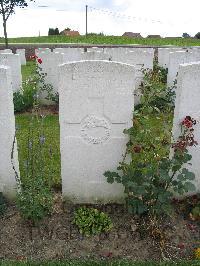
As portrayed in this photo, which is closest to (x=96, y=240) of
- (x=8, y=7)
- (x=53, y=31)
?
(x=8, y=7)

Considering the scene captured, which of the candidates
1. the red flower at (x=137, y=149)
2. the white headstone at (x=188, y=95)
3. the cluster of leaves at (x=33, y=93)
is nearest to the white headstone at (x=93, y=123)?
the red flower at (x=137, y=149)

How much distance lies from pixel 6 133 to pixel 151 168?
66.1 inches

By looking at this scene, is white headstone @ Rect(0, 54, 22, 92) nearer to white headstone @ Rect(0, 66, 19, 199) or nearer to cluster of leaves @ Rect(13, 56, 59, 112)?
cluster of leaves @ Rect(13, 56, 59, 112)

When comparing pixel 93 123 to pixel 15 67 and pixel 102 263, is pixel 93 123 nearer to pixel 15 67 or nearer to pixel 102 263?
pixel 102 263

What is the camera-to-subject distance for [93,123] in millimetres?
4059

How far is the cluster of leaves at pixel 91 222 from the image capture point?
3.91m

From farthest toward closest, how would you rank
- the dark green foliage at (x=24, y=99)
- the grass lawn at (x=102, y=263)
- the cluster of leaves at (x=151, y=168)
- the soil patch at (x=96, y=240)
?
1. the dark green foliage at (x=24, y=99)
2. the cluster of leaves at (x=151, y=168)
3. the soil patch at (x=96, y=240)
4. the grass lawn at (x=102, y=263)

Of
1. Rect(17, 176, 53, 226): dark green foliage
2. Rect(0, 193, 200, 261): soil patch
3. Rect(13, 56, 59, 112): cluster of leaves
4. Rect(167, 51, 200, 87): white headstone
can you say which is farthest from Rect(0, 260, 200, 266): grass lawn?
Rect(167, 51, 200, 87): white headstone

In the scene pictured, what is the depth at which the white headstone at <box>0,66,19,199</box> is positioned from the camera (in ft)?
12.5

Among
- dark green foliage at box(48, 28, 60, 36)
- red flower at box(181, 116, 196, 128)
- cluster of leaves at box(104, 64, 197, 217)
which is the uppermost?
dark green foliage at box(48, 28, 60, 36)

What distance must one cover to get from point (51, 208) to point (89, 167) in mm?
661

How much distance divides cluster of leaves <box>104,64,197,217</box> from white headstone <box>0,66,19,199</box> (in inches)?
46.1

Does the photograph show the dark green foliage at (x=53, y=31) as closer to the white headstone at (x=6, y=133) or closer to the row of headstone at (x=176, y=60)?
the row of headstone at (x=176, y=60)

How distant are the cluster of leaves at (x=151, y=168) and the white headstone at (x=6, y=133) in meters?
1.17
